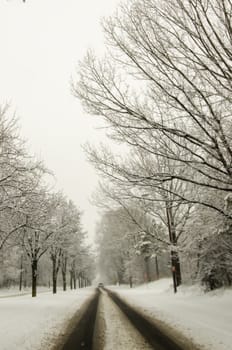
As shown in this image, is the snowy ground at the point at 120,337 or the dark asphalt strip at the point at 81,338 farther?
the dark asphalt strip at the point at 81,338

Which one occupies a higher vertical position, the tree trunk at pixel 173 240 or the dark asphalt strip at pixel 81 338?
the tree trunk at pixel 173 240

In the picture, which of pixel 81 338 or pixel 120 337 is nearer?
pixel 120 337

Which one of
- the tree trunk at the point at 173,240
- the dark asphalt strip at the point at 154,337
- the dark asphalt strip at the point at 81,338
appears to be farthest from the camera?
the tree trunk at the point at 173,240

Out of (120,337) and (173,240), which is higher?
(173,240)

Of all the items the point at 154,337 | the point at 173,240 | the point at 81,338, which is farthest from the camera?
the point at 173,240

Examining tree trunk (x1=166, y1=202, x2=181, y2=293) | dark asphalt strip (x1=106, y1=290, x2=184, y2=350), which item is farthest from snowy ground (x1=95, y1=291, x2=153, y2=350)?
tree trunk (x1=166, y1=202, x2=181, y2=293)

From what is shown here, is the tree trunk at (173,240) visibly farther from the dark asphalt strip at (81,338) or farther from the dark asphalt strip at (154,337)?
the dark asphalt strip at (81,338)

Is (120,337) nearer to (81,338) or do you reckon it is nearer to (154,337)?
(154,337)

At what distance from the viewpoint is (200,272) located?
19328 mm

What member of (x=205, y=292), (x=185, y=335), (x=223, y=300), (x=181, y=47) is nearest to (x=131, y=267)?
(x=205, y=292)

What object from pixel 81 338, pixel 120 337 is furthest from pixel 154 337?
pixel 81 338

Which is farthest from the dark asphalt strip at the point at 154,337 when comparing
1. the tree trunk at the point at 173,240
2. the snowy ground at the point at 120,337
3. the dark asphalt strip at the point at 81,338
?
the tree trunk at the point at 173,240

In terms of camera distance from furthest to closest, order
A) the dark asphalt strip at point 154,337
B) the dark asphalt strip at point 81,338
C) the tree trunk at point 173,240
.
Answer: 1. the tree trunk at point 173,240
2. the dark asphalt strip at point 81,338
3. the dark asphalt strip at point 154,337

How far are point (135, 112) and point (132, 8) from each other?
7.77 feet
